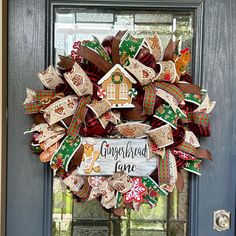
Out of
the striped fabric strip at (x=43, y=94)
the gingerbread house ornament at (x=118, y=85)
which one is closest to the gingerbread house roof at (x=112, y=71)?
the gingerbread house ornament at (x=118, y=85)

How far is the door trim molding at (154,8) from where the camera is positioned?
1.43 meters

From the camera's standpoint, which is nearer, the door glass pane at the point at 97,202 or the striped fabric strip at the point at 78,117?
the striped fabric strip at the point at 78,117

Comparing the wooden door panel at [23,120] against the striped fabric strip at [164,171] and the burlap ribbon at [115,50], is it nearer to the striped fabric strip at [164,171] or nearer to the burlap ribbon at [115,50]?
the burlap ribbon at [115,50]

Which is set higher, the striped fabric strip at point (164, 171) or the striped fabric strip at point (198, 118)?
the striped fabric strip at point (198, 118)

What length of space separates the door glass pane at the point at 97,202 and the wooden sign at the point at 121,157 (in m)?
0.16

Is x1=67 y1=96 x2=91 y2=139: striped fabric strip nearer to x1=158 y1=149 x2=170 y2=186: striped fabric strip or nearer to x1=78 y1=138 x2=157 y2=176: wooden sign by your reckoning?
x1=78 y1=138 x2=157 y2=176: wooden sign

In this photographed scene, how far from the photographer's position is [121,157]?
1.39 meters

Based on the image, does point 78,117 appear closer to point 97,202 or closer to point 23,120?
point 23,120

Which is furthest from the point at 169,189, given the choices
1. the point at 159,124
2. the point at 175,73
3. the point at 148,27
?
the point at 148,27

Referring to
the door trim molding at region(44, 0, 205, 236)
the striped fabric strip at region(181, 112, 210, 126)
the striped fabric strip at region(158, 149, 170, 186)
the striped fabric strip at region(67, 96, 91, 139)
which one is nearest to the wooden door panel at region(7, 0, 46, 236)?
the door trim molding at region(44, 0, 205, 236)

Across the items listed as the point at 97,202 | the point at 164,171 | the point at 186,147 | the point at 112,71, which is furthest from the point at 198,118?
the point at 97,202

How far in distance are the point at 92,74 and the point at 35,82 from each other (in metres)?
0.22

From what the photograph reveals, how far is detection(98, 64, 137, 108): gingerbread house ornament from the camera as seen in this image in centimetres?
132

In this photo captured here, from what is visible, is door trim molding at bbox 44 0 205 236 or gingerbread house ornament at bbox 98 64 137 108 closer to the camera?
gingerbread house ornament at bbox 98 64 137 108
